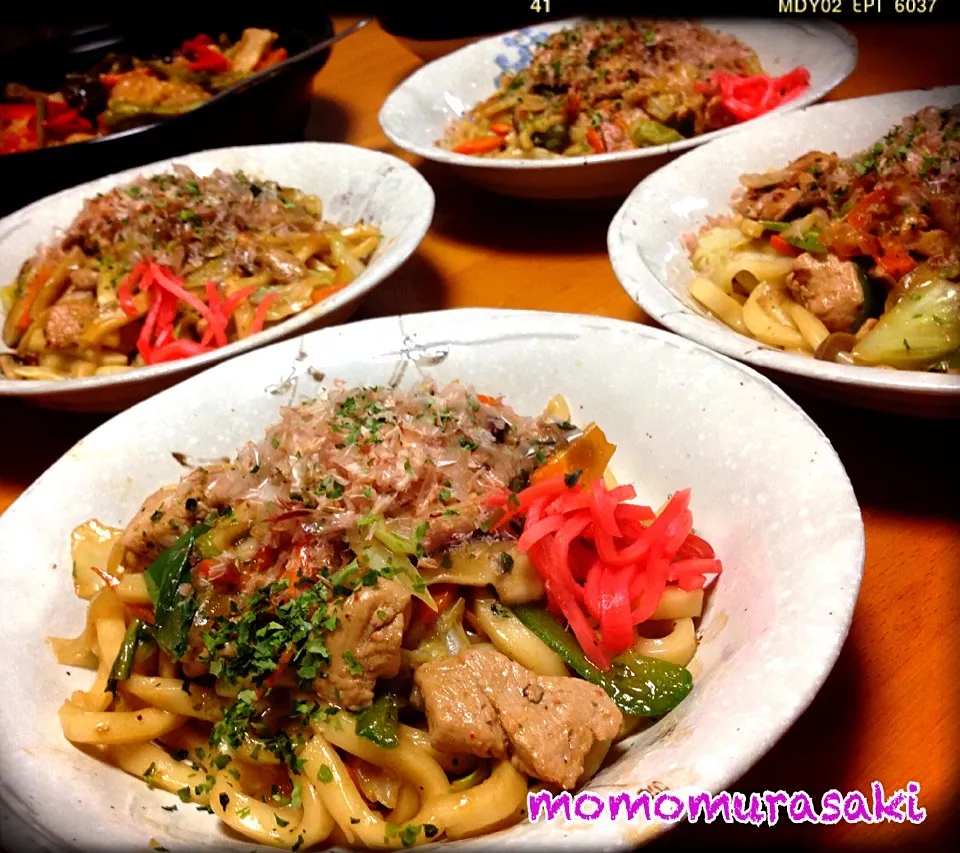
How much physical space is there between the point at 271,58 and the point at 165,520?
2.85 metres

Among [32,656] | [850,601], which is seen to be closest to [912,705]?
[850,601]

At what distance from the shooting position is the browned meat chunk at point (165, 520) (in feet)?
5.07

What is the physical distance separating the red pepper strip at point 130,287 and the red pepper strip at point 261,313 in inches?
14.4

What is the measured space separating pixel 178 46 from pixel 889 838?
425cm

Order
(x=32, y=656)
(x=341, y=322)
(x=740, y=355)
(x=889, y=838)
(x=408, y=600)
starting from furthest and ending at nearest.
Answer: (x=341, y=322)
(x=740, y=355)
(x=32, y=656)
(x=408, y=600)
(x=889, y=838)

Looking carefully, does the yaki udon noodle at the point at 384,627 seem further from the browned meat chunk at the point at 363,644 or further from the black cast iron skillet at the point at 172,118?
the black cast iron skillet at the point at 172,118

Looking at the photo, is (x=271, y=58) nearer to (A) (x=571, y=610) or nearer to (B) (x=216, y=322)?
(B) (x=216, y=322)

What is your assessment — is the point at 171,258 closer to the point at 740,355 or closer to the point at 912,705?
the point at 740,355

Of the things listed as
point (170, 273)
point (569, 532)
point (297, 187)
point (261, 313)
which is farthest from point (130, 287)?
point (569, 532)

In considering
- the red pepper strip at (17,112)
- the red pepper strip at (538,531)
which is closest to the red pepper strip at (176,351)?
the red pepper strip at (538,531)

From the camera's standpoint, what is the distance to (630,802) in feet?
3.36

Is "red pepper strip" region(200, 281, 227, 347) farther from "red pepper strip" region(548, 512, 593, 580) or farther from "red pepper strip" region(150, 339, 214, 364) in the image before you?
"red pepper strip" region(548, 512, 593, 580)

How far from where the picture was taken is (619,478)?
1.75m

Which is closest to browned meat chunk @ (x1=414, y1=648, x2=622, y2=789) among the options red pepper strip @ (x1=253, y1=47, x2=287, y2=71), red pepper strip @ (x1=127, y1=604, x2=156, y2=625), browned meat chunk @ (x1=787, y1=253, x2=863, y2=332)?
red pepper strip @ (x1=127, y1=604, x2=156, y2=625)
